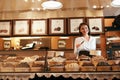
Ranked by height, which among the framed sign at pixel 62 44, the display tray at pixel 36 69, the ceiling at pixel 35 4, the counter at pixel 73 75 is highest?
the ceiling at pixel 35 4

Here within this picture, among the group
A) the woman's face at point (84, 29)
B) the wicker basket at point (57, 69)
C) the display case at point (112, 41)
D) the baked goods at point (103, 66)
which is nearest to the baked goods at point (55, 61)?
the wicker basket at point (57, 69)

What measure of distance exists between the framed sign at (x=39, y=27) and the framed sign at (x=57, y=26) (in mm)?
139

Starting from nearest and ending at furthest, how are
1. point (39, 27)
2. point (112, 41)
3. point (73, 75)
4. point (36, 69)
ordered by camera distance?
point (73, 75) < point (36, 69) < point (39, 27) < point (112, 41)

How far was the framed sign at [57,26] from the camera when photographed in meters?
5.06

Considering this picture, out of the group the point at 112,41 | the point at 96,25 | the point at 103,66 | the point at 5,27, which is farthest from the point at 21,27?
the point at 103,66

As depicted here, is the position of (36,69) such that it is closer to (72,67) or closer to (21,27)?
(72,67)

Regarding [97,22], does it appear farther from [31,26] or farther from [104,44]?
→ [31,26]

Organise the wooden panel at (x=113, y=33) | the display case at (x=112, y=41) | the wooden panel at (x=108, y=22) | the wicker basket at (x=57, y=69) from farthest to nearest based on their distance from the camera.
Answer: the wooden panel at (x=108, y=22)
the wooden panel at (x=113, y=33)
the display case at (x=112, y=41)
the wicker basket at (x=57, y=69)

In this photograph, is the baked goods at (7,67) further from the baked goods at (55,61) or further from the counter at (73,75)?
the baked goods at (55,61)

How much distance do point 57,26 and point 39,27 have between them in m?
0.41

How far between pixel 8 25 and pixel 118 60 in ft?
10.6

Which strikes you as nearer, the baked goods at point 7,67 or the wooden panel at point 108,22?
the baked goods at point 7,67

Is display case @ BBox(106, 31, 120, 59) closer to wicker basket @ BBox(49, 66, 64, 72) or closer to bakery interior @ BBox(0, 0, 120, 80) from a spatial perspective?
bakery interior @ BBox(0, 0, 120, 80)

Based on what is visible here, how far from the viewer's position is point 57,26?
508 cm
